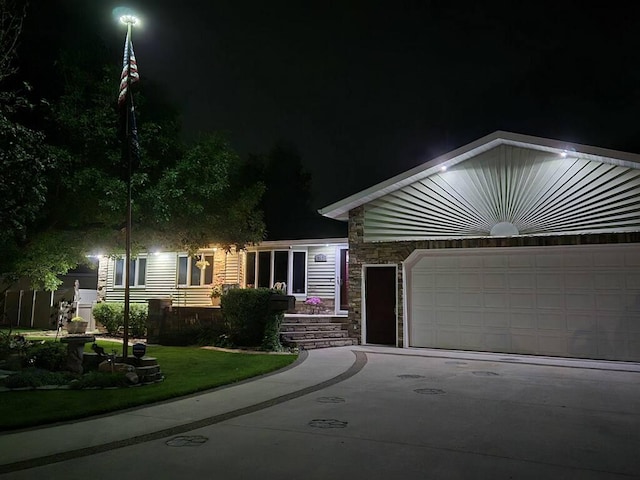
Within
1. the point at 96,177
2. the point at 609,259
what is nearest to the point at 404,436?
the point at 609,259

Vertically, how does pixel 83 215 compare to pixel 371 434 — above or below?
above

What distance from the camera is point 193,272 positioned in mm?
19922

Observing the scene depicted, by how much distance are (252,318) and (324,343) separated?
2.10m

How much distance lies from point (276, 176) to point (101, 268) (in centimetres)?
1953

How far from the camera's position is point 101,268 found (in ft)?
70.0

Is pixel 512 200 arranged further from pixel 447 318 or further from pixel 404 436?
pixel 404 436

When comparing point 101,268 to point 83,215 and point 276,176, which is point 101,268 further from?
point 276,176

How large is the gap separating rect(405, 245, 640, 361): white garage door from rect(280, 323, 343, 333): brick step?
7.29ft

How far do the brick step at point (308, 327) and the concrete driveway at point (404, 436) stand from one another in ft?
15.1

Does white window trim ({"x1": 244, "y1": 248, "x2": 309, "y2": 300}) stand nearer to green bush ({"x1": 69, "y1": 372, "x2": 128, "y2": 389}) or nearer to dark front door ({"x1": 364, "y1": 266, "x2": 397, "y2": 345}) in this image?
dark front door ({"x1": 364, "y1": 266, "x2": 397, "y2": 345})

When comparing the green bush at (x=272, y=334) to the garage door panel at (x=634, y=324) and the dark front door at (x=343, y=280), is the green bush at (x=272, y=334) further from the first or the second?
the garage door panel at (x=634, y=324)

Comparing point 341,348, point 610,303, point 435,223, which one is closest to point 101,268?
point 341,348

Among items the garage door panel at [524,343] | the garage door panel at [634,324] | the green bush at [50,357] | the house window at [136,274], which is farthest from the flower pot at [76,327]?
the garage door panel at [634,324]

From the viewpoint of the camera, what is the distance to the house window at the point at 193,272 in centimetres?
1969
